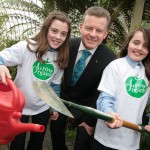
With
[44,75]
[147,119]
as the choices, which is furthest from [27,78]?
[147,119]

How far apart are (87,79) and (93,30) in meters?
0.43

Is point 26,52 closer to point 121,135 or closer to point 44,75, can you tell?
point 44,75

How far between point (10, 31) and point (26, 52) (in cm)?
248

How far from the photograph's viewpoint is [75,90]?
2768mm

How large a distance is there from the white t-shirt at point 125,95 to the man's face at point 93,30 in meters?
0.33

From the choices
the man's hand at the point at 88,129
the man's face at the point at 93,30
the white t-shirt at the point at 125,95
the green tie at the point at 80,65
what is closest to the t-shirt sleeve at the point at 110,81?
the white t-shirt at the point at 125,95

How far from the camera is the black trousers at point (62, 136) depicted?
8.93 feet

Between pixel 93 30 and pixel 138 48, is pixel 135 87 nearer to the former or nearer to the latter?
pixel 138 48

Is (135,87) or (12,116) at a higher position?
(135,87)

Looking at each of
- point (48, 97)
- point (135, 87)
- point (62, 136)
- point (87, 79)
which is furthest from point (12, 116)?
point (62, 136)

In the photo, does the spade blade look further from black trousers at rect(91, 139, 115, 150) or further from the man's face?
the man's face

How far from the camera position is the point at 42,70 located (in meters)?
2.55

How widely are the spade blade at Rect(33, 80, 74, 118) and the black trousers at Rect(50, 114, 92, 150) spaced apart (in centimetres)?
103

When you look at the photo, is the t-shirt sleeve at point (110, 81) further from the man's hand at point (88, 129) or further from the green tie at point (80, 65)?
the man's hand at point (88, 129)
